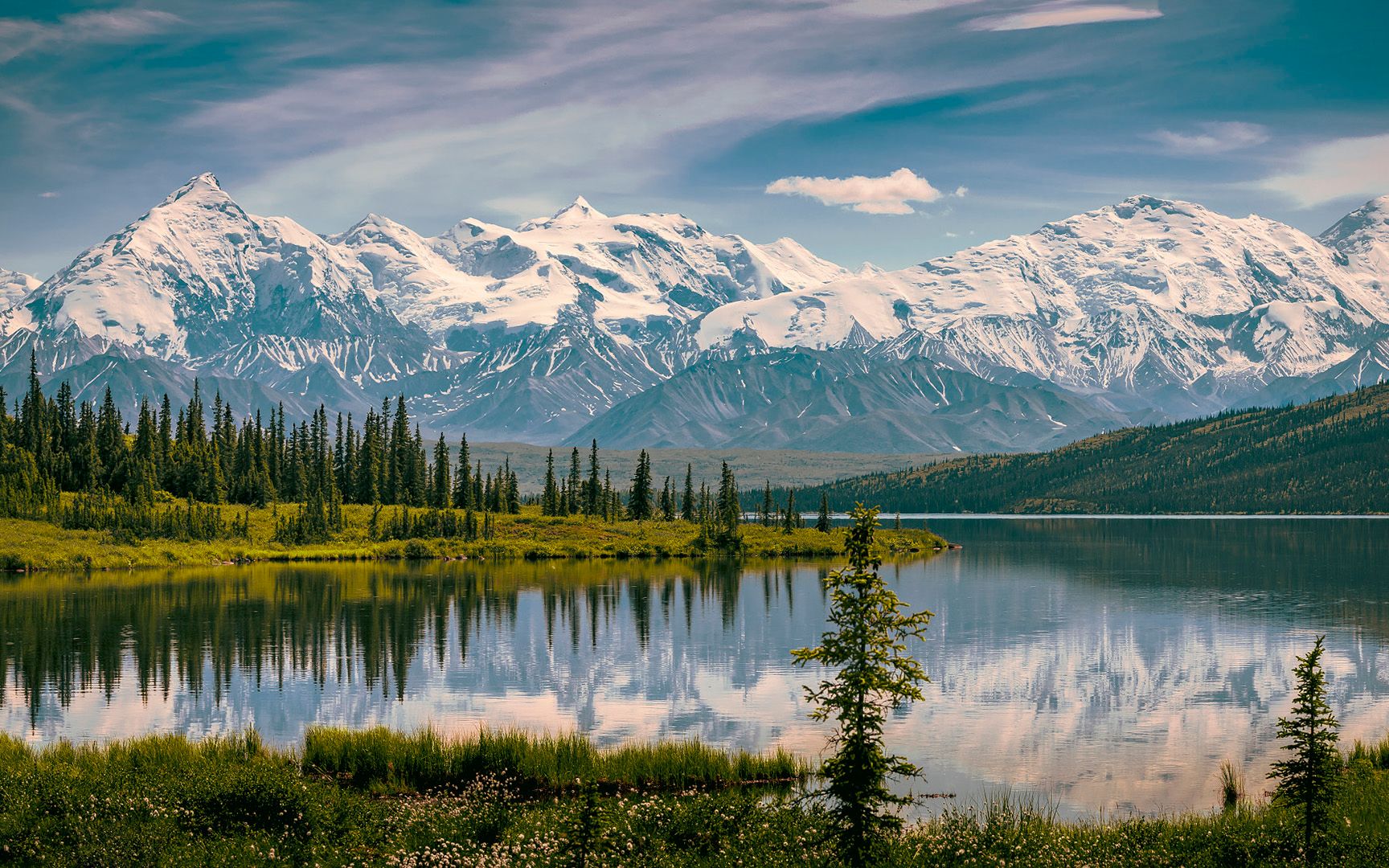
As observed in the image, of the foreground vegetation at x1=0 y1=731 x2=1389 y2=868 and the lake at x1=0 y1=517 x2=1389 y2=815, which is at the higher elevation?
the foreground vegetation at x1=0 y1=731 x2=1389 y2=868

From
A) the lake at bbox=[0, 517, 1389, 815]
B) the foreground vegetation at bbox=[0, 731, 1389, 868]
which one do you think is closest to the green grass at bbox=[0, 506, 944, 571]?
the lake at bbox=[0, 517, 1389, 815]

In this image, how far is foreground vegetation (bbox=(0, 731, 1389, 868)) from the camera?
110ft

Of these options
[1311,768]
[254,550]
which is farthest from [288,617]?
[1311,768]

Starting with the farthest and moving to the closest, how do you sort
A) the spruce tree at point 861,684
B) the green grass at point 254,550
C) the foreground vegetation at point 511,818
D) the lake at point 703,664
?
the green grass at point 254,550 < the lake at point 703,664 < the foreground vegetation at point 511,818 < the spruce tree at point 861,684

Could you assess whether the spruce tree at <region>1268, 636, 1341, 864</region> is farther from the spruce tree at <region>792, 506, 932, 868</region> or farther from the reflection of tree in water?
the reflection of tree in water

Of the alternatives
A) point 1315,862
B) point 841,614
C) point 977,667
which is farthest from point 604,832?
point 977,667

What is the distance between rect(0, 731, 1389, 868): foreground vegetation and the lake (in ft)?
23.8

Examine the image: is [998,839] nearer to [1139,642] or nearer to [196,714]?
[196,714]

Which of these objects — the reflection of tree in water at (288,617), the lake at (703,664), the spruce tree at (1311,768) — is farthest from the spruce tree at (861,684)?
the reflection of tree in water at (288,617)

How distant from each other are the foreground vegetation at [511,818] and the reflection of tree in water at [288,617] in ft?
76.0

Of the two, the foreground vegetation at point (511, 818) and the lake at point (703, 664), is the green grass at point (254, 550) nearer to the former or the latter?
the lake at point (703, 664)

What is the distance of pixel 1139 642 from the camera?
93000 mm

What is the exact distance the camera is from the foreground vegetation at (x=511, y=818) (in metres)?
33.5

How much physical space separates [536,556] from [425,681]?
382 feet
